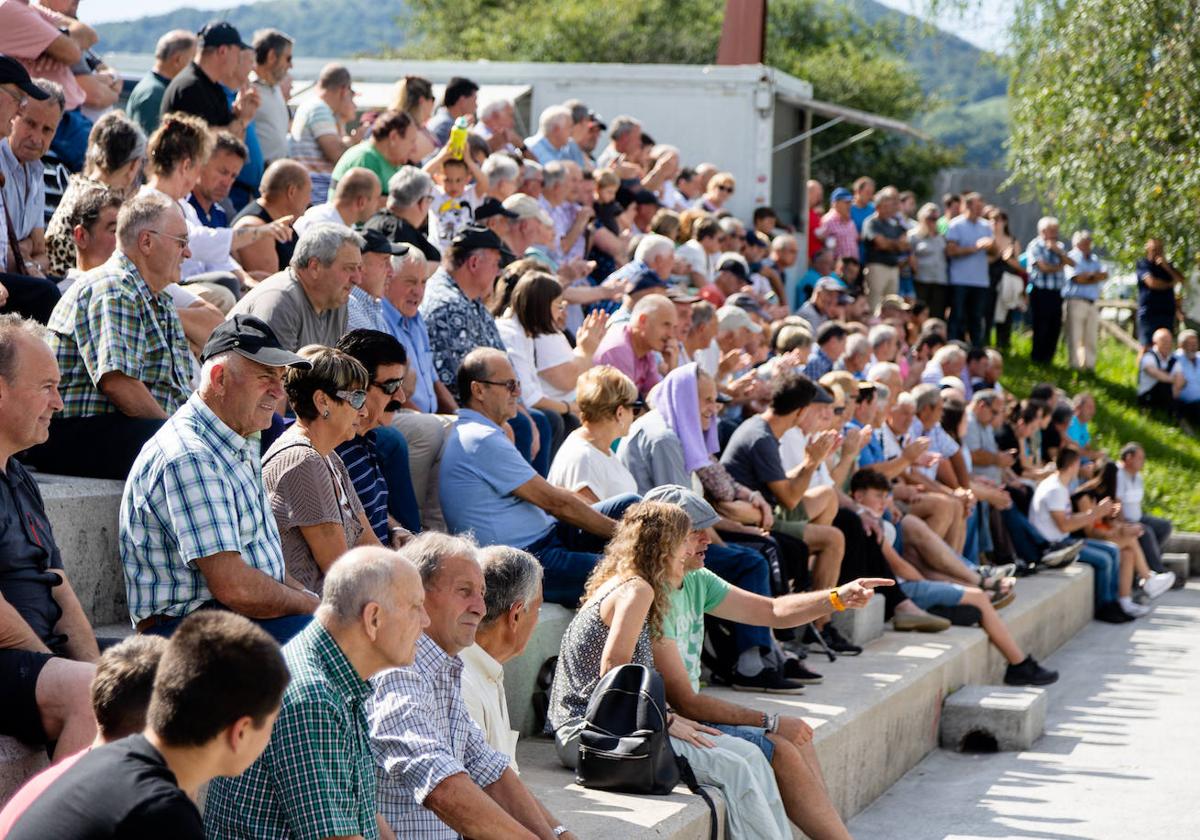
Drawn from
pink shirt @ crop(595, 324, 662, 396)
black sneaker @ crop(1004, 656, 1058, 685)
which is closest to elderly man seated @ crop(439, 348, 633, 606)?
pink shirt @ crop(595, 324, 662, 396)

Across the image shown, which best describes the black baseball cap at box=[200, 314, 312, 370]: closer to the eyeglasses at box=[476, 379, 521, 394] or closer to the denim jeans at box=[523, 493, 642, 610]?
the eyeglasses at box=[476, 379, 521, 394]

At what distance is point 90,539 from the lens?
532 centimetres

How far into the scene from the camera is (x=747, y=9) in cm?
2081

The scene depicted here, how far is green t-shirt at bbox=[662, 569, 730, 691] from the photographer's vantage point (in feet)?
21.3

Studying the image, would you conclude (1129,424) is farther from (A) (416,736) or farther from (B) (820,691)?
(A) (416,736)

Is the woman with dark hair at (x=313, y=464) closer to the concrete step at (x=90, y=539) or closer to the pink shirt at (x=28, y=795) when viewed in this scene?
the concrete step at (x=90, y=539)

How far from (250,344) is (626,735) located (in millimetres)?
1971

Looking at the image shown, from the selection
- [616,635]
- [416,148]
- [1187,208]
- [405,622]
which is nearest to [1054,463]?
[1187,208]

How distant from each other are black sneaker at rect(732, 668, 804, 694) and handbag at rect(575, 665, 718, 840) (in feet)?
6.64

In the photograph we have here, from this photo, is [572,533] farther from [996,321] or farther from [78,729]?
[996,321]

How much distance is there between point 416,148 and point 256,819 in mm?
7085

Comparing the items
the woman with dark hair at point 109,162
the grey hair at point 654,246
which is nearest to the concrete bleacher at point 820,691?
the woman with dark hair at point 109,162

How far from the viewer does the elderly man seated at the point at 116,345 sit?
5.48m

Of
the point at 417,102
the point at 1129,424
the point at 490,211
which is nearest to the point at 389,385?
the point at 490,211
